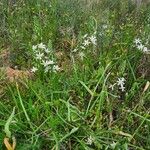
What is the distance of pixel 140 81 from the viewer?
12.5ft

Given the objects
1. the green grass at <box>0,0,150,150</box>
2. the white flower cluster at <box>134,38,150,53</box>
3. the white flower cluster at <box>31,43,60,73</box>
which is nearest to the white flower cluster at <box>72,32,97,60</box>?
the green grass at <box>0,0,150,150</box>

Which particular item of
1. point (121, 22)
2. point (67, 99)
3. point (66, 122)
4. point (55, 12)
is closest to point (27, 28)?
point (55, 12)

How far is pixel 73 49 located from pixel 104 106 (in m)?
0.95

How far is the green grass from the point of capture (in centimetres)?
336

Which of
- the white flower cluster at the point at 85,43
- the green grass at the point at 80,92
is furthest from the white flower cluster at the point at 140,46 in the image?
the white flower cluster at the point at 85,43

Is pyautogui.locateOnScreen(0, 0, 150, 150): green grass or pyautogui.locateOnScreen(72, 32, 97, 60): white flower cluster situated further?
pyautogui.locateOnScreen(72, 32, 97, 60): white flower cluster

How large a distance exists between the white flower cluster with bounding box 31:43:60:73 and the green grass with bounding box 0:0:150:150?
3 cm

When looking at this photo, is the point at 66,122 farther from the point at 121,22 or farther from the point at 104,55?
the point at 121,22

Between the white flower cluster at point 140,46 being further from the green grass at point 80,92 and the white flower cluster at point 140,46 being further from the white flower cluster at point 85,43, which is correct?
the white flower cluster at point 85,43

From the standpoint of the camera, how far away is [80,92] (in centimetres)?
363

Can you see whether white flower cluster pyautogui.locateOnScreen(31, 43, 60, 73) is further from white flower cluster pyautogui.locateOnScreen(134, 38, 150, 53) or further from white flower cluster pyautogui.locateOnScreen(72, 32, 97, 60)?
white flower cluster pyautogui.locateOnScreen(134, 38, 150, 53)

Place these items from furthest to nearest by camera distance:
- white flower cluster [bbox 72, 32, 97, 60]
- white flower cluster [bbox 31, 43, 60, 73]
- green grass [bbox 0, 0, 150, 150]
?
1. white flower cluster [bbox 72, 32, 97, 60]
2. white flower cluster [bbox 31, 43, 60, 73]
3. green grass [bbox 0, 0, 150, 150]

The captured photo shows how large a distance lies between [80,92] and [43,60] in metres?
0.47

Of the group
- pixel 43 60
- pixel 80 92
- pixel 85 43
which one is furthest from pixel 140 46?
pixel 43 60
